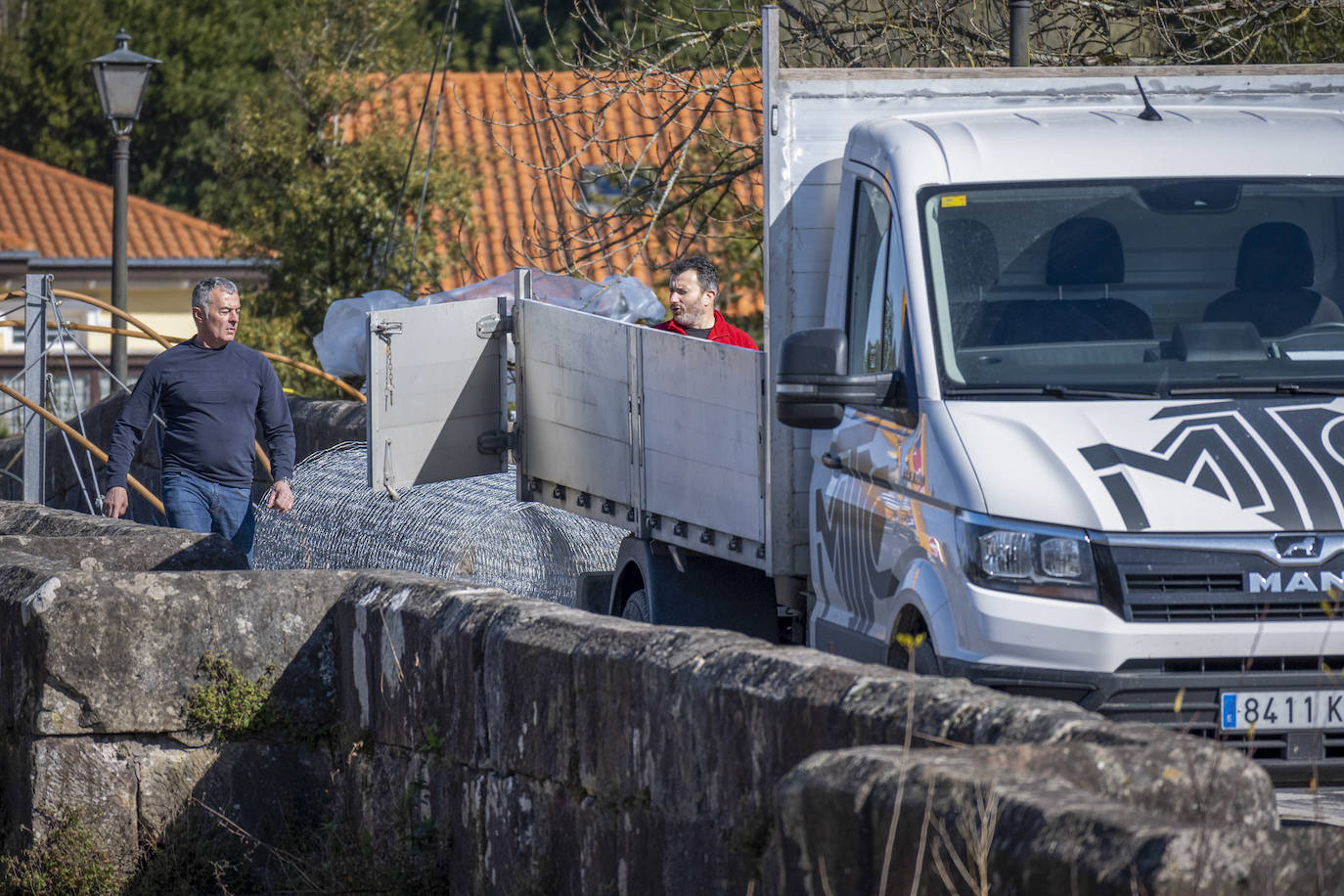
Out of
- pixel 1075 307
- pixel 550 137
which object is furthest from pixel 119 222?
pixel 1075 307

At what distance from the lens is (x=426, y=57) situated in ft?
91.3

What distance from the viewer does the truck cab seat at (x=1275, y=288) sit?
6055mm

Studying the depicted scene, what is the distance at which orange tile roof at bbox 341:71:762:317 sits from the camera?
13.2m

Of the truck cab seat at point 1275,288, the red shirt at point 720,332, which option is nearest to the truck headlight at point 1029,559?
the truck cab seat at point 1275,288

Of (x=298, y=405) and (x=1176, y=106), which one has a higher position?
(x=1176, y=106)

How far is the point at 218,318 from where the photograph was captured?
31.4 ft

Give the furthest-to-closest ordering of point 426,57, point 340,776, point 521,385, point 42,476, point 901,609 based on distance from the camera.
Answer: point 426,57 → point 42,476 → point 521,385 → point 340,776 → point 901,609

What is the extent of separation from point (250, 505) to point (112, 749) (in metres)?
3.78

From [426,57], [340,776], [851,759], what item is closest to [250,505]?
[340,776]

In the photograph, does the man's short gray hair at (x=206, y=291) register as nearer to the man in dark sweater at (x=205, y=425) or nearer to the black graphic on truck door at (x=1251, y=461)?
the man in dark sweater at (x=205, y=425)

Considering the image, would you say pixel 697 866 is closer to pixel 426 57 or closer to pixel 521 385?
pixel 521 385

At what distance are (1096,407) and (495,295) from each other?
6.17 m

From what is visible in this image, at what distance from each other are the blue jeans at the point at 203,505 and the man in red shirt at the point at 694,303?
2.35m

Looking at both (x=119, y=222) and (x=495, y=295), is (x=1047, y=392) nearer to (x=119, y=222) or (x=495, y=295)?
(x=495, y=295)
